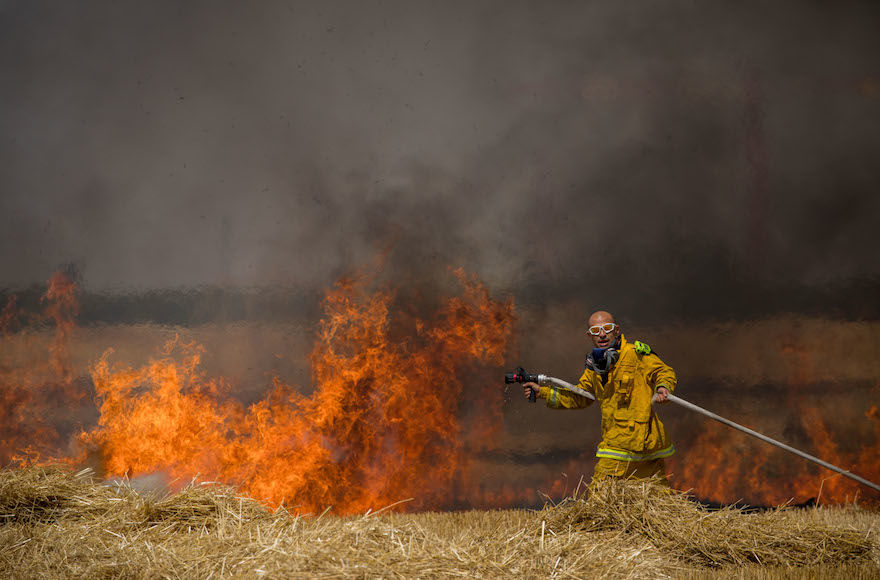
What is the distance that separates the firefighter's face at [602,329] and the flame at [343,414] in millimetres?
3697

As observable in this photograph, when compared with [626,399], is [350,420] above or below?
below

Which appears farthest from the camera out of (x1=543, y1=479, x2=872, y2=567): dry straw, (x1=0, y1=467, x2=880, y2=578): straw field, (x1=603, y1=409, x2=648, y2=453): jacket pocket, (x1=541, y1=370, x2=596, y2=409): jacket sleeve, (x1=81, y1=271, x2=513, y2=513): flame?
(x1=81, y1=271, x2=513, y2=513): flame

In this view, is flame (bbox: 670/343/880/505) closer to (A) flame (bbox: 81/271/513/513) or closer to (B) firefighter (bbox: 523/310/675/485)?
(A) flame (bbox: 81/271/513/513)

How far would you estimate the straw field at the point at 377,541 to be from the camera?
12.6 feet

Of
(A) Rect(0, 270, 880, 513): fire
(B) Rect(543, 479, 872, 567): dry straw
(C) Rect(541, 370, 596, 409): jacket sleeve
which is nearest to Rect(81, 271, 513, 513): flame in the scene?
(A) Rect(0, 270, 880, 513): fire

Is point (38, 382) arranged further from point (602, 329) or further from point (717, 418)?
point (717, 418)

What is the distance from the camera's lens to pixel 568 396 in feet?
22.1

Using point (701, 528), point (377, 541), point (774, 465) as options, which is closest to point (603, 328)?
point (701, 528)

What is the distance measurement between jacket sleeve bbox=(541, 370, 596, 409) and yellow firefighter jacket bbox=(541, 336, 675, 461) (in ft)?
0.03

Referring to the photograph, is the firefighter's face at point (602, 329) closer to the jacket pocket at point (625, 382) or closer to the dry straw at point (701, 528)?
the jacket pocket at point (625, 382)

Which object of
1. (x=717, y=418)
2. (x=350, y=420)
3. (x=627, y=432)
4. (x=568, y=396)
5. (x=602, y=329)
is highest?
(x=602, y=329)

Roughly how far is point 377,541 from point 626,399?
338cm

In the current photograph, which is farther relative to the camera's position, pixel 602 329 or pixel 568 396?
pixel 568 396

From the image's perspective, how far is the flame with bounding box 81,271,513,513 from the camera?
375 inches
